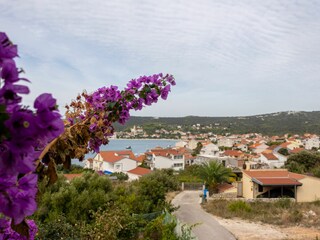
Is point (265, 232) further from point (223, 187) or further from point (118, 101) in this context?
point (223, 187)

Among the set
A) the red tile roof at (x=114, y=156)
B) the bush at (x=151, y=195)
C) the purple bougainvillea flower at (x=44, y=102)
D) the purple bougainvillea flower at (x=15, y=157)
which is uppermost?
the purple bougainvillea flower at (x=44, y=102)

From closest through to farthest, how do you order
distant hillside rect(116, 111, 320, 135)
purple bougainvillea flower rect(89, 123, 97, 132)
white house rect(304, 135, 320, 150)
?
purple bougainvillea flower rect(89, 123, 97, 132), white house rect(304, 135, 320, 150), distant hillside rect(116, 111, 320, 135)

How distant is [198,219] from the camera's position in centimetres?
1983

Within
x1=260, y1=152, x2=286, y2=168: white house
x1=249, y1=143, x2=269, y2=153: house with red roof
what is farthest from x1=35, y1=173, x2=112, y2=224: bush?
x1=249, y1=143, x2=269, y2=153: house with red roof

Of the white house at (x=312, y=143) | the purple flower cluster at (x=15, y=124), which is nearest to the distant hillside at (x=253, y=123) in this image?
the white house at (x=312, y=143)

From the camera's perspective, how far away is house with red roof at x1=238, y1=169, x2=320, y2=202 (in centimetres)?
2614

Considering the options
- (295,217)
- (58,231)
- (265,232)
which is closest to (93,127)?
(58,231)

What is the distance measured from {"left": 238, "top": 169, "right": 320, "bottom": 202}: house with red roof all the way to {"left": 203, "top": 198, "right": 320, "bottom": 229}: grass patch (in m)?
1.26

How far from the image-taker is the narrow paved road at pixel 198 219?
1576 cm

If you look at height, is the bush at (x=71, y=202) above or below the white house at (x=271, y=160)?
above

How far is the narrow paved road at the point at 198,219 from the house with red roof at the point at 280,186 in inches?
168

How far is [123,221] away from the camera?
12320 millimetres

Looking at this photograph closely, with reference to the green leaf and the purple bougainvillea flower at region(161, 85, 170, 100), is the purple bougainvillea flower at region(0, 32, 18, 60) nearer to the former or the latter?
the green leaf

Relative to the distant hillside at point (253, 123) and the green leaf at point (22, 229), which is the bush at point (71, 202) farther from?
the distant hillside at point (253, 123)
